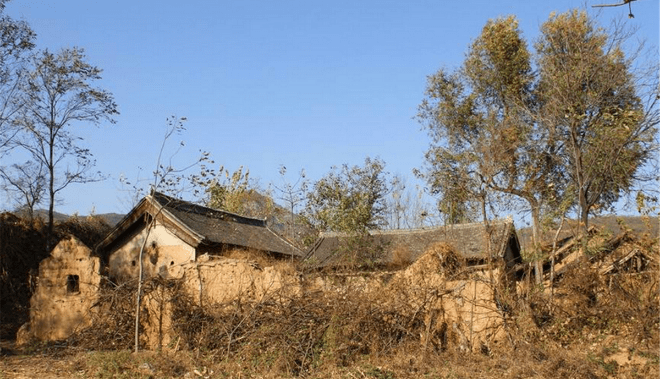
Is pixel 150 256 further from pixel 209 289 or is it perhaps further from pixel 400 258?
pixel 400 258

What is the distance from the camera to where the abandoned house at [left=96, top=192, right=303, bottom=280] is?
67.7ft

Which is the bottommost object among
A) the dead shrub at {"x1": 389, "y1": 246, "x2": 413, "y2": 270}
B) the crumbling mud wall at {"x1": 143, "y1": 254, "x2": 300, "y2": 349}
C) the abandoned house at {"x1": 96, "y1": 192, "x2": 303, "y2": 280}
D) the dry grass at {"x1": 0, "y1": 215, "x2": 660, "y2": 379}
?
the dry grass at {"x1": 0, "y1": 215, "x2": 660, "y2": 379}

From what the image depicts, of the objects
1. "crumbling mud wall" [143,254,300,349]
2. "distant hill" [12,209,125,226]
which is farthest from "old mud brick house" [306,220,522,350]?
"distant hill" [12,209,125,226]

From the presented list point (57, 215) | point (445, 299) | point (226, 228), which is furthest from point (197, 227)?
point (57, 215)

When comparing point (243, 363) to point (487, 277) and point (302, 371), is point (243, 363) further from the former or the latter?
point (487, 277)

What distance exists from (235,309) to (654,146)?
515 inches

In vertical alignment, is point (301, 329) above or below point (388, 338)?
above

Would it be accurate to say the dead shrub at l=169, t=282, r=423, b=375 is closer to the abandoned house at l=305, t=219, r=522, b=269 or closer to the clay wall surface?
the abandoned house at l=305, t=219, r=522, b=269

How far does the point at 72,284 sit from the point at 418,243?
1102 cm

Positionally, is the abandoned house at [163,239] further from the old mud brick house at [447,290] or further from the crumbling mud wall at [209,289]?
the old mud brick house at [447,290]

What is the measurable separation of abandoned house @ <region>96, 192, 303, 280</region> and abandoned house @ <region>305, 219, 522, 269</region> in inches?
51.0

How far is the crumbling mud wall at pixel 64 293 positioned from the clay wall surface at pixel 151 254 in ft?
15.4

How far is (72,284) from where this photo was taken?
641 inches

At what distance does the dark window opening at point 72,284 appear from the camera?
15.9m
